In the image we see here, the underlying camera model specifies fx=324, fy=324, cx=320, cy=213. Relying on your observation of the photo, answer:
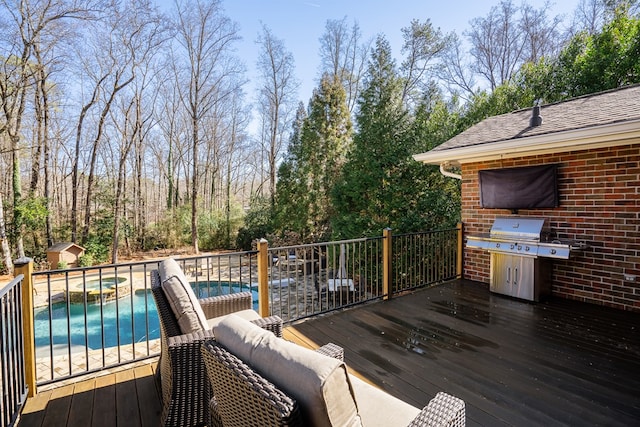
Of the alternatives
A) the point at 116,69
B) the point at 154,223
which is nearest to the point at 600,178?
the point at 116,69

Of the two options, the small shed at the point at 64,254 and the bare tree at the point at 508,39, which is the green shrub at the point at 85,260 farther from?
the bare tree at the point at 508,39

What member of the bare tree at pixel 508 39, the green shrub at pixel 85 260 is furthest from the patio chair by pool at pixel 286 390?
the green shrub at pixel 85 260

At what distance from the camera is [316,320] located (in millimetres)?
3910

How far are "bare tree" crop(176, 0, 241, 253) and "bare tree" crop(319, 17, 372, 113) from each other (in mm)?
4419

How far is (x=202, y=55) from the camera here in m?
14.9

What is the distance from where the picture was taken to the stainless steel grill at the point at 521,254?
428 cm

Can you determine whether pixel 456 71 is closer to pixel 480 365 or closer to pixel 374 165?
pixel 374 165

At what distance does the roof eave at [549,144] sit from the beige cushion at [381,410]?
153 inches

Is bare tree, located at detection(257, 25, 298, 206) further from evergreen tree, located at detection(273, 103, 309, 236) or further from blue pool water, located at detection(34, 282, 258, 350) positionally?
blue pool water, located at detection(34, 282, 258, 350)

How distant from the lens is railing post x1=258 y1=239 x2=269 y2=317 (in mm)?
3475

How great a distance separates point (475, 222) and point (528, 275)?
129cm

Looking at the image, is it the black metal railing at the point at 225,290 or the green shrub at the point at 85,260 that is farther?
the green shrub at the point at 85,260

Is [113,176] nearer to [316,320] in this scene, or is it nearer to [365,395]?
[316,320]

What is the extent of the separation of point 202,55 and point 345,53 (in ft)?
22.7
